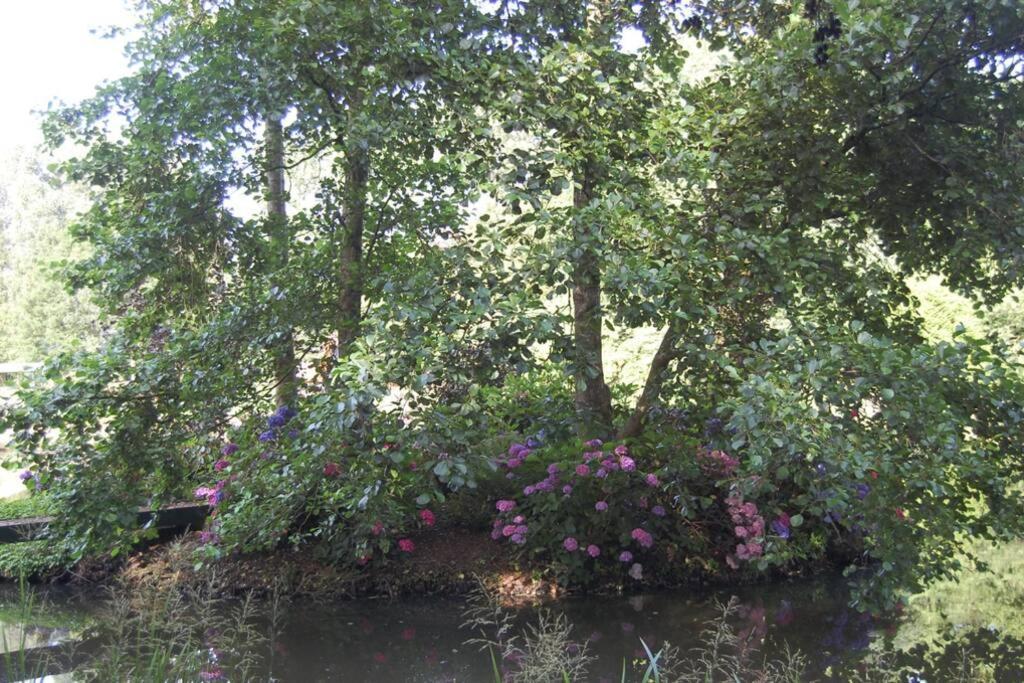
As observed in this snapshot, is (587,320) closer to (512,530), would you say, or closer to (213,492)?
(512,530)

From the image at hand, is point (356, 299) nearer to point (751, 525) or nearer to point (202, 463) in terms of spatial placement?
point (202, 463)

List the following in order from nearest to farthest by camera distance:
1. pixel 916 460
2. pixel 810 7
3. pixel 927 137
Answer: pixel 916 460, pixel 810 7, pixel 927 137

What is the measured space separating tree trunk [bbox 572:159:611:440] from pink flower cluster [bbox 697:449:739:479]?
0.70 meters

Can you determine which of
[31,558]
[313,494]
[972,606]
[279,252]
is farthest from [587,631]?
[31,558]

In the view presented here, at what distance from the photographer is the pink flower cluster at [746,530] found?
5855 mm

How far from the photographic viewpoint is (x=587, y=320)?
5695mm

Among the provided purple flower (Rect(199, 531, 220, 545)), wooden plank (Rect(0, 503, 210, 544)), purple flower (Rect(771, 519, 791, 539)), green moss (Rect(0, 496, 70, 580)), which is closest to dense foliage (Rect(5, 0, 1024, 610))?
purple flower (Rect(771, 519, 791, 539))

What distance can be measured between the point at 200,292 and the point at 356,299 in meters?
1.08

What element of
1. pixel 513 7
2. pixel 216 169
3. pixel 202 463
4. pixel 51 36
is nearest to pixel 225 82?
pixel 216 169

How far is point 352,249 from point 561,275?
2204 mm

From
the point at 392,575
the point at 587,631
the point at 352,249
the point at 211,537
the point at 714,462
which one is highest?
the point at 352,249

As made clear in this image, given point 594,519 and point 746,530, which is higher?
point 594,519

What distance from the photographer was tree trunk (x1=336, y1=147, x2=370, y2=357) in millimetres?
5965

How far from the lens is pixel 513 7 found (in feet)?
20.6
